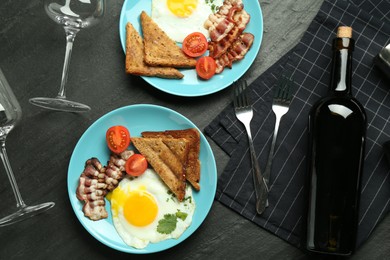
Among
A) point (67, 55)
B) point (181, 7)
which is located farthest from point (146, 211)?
point (181, 7)

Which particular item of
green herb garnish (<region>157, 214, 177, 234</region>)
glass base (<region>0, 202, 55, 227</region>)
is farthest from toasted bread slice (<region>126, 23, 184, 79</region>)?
glass base (<region>0, 202, 55, 227</region>)

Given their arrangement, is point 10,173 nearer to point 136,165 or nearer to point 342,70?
point 136,165

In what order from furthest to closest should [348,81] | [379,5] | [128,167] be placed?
[379,5]
[128,167]
[348,81]

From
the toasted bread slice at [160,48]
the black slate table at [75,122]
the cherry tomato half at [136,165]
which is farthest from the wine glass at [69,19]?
the cherry tomato half at [136,165]

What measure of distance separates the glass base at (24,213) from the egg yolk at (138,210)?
49 cm

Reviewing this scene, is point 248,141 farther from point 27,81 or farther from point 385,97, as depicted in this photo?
point 27,81

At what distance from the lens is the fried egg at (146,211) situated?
3049 millimetres

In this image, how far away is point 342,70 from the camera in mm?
2734

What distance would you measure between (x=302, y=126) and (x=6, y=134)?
6.04 ft

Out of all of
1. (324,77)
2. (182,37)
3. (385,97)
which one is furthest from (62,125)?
(385,97)

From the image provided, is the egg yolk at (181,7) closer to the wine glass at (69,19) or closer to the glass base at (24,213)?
the wine glass at (69,19)

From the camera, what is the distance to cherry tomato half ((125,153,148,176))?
301 centimetres

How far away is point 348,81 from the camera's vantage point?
274 centimetres

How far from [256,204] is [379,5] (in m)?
1.55
